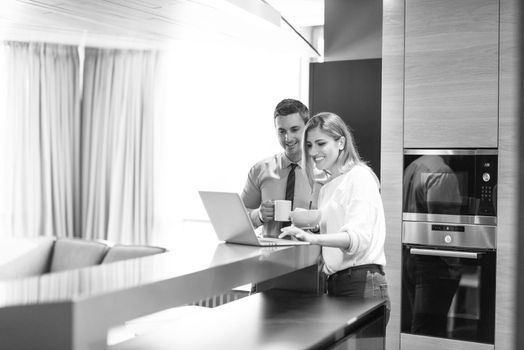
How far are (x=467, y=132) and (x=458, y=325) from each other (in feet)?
3.41

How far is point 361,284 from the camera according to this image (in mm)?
2400

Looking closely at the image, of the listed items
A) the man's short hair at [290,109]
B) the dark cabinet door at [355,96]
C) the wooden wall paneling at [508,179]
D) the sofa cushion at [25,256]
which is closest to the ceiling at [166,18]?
the dark cabinet door at [355,96]

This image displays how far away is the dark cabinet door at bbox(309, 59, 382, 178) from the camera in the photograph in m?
3.88

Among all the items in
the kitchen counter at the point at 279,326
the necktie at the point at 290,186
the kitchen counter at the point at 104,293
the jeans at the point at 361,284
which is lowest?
the kitchen counter at the point at 279,326

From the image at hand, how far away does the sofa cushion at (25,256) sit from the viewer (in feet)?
14.1

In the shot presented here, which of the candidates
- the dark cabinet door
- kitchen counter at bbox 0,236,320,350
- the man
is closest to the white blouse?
kitchen counter at bbox 0,236,320,350

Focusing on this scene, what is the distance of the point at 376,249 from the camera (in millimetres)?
2418

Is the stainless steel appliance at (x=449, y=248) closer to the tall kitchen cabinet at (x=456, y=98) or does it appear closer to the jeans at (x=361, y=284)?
the tall kitchen cabinet at (x=456, y=98)

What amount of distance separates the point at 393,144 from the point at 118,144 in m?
3.04

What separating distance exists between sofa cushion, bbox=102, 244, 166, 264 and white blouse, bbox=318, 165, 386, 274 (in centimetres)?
167

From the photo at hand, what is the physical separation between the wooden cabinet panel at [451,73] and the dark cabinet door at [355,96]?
13.7 inches

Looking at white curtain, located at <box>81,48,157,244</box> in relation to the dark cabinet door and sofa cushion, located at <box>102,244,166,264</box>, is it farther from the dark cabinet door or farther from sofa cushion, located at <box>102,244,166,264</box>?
the dark cabinet door

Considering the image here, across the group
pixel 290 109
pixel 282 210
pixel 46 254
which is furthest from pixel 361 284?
pixel 46 254

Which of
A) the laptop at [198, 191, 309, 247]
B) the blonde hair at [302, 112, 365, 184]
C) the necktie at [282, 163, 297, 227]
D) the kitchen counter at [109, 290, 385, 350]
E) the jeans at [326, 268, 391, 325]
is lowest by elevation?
the kitchen counter at [109, 290, 385, 350]
